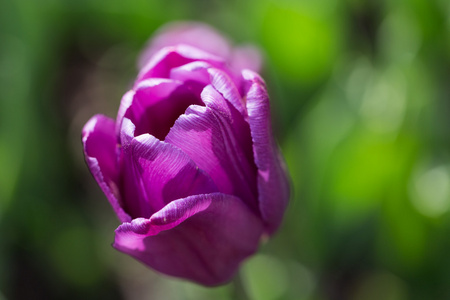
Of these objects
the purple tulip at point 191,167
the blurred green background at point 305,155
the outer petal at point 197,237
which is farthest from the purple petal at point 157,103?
the blurred green background at point 305,155

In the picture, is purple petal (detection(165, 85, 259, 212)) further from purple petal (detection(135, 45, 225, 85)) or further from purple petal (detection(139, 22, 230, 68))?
purple petal (detection(139, 22, 230, 68))

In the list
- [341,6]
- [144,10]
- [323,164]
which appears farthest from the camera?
[144,10]

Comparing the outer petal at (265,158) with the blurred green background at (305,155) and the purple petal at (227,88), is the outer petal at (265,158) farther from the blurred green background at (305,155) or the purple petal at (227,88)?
the blurred green background at (305,155)

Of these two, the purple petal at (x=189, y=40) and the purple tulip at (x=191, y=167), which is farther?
the purple petal at (x=189, y=40)

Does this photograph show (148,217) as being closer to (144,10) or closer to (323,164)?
(323,164)

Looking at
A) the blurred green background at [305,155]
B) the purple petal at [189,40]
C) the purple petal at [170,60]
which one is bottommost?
the blurred green background at [305,155]

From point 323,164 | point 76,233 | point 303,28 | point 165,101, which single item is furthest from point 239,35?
point 165,101
